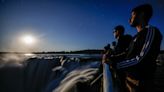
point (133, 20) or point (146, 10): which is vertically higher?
point (146, 10)

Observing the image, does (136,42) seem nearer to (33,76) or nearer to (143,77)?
(143,77)

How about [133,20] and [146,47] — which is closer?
[146,47]

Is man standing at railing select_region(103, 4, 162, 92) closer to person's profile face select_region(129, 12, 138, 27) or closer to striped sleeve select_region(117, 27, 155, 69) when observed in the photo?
striped sleeve select_region(117, 27, 155, 69)

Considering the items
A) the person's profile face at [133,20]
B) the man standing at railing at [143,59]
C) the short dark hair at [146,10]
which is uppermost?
the short dark hair at [146,10]

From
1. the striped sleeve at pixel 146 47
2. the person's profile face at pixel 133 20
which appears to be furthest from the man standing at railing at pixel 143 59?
the person's profile face at pixel 133 20

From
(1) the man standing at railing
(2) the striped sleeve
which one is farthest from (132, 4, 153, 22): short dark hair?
(2) the striped sleeve

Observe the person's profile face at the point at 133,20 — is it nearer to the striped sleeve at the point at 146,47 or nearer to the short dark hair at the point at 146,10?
the short dark hair at the point at 146,10

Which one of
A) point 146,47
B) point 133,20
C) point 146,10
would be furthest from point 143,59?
point 146,10

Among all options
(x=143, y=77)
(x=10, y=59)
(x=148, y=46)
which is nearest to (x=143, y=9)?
(x=148, y=46)

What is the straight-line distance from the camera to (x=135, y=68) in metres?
2.67

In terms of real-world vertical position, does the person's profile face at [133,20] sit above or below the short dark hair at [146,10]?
below

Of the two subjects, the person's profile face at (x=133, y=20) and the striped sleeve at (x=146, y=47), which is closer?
the striped sleeve at (x=146, y=47)

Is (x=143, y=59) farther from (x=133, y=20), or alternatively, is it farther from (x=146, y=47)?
(x=133, y=20)

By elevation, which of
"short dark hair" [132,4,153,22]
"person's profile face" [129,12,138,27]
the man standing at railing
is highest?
"short dark hair" [132,4,153,22]
